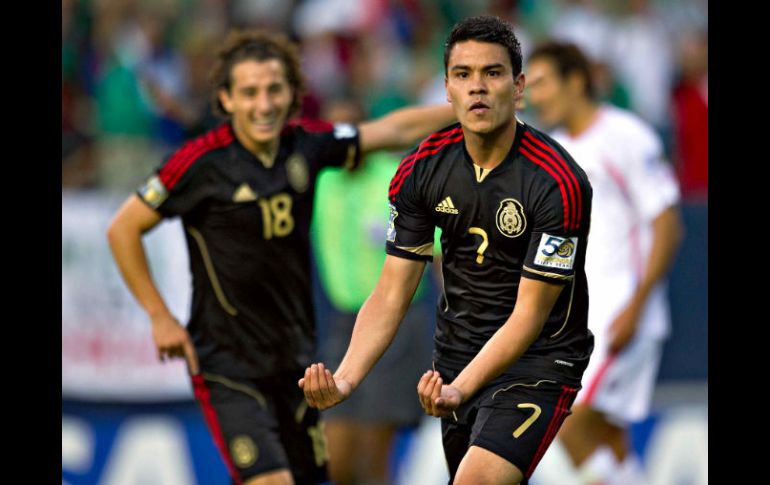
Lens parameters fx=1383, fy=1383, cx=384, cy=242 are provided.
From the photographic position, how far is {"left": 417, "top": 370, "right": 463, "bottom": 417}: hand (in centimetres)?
499

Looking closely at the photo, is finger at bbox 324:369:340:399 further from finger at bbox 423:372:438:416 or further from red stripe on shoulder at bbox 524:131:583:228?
red stripe on shoulder at bbox 524:131:583:228

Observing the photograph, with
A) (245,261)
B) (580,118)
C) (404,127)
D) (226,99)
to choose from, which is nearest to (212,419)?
(245,261)

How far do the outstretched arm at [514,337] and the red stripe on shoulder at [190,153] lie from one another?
2140 mm

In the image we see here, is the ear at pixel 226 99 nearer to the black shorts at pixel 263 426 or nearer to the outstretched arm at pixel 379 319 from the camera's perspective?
the black shorts at pixel 263 426

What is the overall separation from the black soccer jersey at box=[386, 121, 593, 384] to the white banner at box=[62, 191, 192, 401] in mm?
4307

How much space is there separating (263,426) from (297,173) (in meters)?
1.30

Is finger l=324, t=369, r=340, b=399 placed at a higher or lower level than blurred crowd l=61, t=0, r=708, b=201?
lower

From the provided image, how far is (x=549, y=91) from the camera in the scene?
823 centimetres

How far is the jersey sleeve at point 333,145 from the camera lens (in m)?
7.18

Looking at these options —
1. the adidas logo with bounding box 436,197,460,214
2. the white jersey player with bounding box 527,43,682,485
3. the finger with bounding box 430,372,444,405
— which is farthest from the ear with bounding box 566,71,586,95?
the finger with bounding box 430,372,444,405

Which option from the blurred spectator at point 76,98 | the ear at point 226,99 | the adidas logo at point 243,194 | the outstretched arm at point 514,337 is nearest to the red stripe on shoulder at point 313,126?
the ear at point 226,99
